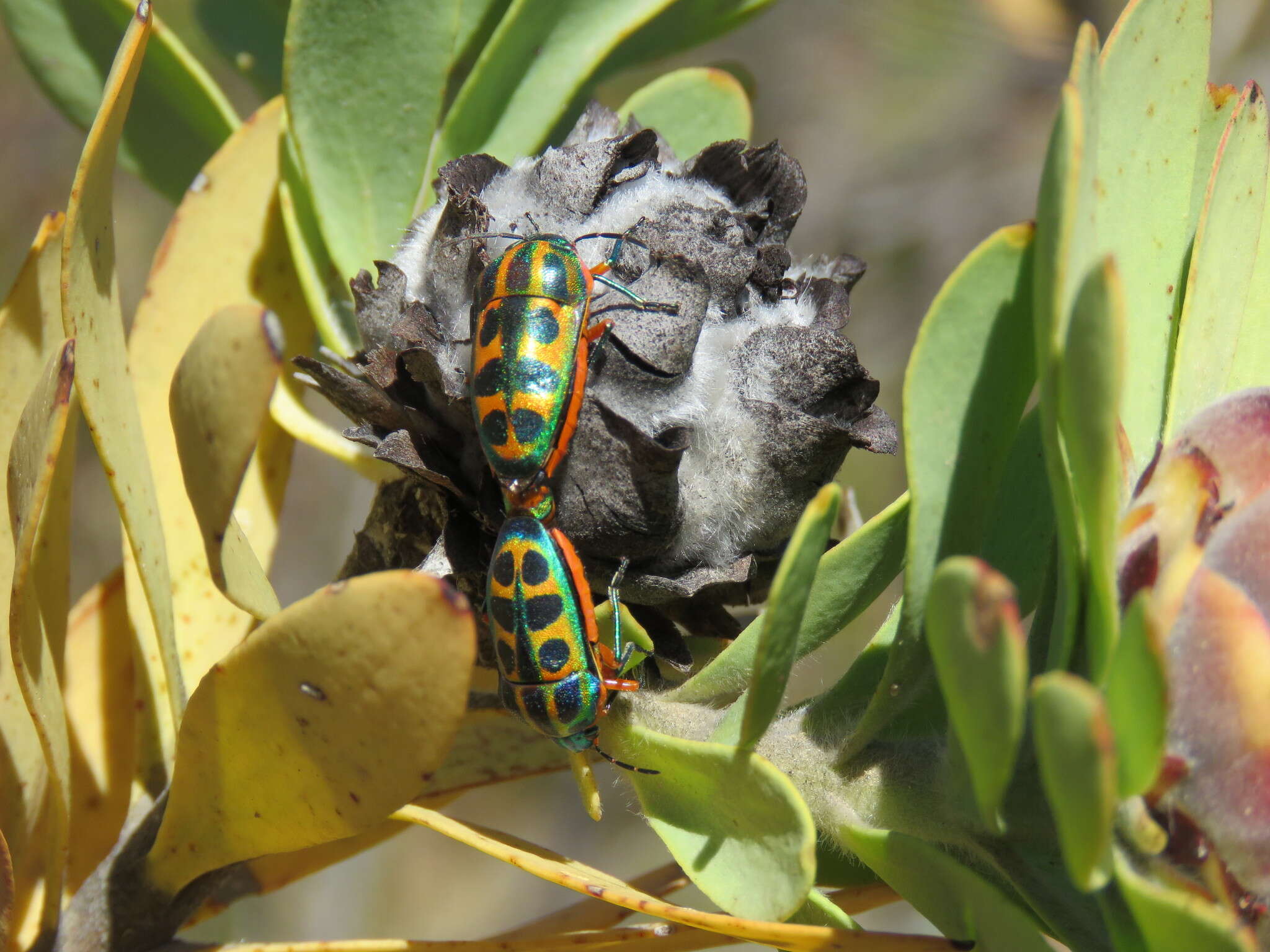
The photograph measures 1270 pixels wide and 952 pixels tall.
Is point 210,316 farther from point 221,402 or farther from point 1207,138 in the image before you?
point 1207,138

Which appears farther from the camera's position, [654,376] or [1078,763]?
[654,376]

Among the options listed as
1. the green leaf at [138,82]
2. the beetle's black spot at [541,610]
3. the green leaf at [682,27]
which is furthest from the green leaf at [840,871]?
the green leaf at [138,82]

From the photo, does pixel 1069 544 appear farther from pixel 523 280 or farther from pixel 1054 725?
pixel 523 280

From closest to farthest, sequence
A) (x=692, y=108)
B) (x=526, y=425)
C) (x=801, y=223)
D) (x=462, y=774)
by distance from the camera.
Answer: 1. (x=526, y=425)
2. (x=462, y=774)
3. (x=692, y=108)
4. (x=801, y=223)

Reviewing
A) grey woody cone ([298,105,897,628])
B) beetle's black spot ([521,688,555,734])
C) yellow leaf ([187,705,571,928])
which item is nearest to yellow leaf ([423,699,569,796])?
yellow leaf ([187,705,571,928])

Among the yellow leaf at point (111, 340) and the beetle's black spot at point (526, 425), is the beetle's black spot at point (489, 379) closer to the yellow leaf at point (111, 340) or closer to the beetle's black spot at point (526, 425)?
the beetle's black spot at point (526, 425)

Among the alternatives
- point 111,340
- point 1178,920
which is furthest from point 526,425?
point 1178,920

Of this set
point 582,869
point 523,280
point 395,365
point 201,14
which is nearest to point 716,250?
point 523,280
